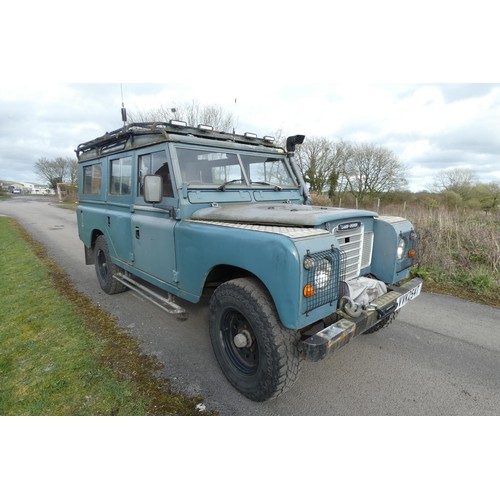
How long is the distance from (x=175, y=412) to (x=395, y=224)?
9.49 feet

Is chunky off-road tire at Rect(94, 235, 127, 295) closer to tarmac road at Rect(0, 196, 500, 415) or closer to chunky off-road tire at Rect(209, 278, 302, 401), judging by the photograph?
tarmac road at Rect(0, 196, 500, 415)

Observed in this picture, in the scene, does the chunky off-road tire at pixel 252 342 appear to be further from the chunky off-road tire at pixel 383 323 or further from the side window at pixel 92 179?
the side window at pixel 92 179

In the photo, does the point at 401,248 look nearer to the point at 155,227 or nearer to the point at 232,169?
the point at 232,169

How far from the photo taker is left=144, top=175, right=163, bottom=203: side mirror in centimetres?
312

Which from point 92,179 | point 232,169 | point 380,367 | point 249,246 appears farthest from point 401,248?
point 92,179

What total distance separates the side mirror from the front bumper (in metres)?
2.08

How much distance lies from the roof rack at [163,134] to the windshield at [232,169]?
0.95 feet

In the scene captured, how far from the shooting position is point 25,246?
32.2 feet

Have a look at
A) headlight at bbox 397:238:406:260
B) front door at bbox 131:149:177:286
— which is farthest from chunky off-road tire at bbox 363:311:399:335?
front door at bbox 131:149:177:286

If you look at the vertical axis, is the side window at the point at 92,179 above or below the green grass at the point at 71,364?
above

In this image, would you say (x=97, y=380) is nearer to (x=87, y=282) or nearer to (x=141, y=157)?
(x=141, y=157)

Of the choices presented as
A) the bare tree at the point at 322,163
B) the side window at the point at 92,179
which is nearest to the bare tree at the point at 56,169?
the bare tree at the point at 322,163

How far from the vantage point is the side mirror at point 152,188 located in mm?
3123

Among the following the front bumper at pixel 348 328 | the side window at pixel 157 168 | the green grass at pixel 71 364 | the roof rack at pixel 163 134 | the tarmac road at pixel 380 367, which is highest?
the roof rack at pixel 163 134
